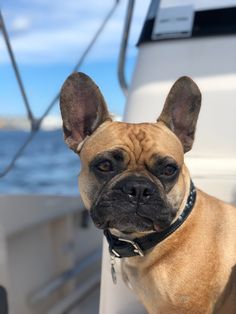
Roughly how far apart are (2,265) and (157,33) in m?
1.12

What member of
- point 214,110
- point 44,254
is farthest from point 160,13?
point 44,254

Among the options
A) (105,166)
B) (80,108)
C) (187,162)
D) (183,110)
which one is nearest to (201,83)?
(187,162)

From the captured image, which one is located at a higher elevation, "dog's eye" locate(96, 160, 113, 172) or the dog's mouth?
"dog's eye" locate(96, 160, 113, 172)

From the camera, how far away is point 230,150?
6.63ft

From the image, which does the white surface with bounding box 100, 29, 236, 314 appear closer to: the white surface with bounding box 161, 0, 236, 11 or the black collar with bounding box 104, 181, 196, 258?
the white surface with bounding box 161, 0, 236, 11

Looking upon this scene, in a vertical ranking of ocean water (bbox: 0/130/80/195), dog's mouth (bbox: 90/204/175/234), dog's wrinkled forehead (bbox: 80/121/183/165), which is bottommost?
ocean water (bbox: 0/130/80/195)

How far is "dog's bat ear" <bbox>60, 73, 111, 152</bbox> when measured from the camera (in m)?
1.57

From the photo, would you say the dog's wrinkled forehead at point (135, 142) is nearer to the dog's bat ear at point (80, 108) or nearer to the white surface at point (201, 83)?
the dog's bat ear at point (80, 108)

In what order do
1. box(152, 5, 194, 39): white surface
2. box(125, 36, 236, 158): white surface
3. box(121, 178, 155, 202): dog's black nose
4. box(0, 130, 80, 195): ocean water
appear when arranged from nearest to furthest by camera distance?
1. box(121, 178, 155, 202): dog's black nose
2. box(125, 36, 236, 158): white surface
3. box(152, 5, 194, 39): white surface
4. box(0, 130, 80, 195): ocean water

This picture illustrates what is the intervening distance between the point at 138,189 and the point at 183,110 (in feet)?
1.15

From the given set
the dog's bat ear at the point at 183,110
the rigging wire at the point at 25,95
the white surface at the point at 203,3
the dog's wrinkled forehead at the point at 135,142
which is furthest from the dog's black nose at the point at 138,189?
the white surface at the point at 203,3

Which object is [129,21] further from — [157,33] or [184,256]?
[184,256]

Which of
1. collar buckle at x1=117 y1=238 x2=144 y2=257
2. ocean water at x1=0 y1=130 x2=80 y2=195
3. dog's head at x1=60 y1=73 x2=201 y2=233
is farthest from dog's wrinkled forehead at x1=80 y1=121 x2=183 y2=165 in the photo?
ocean water at x1=0 y1=130 x2=80 y2=195

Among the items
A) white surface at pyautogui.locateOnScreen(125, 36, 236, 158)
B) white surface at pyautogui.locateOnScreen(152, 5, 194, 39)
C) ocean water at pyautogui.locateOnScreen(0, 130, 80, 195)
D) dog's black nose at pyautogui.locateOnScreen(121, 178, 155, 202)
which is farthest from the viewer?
ocean water at pyautogui.locateOnScreen(0, 130, 80, 195)
